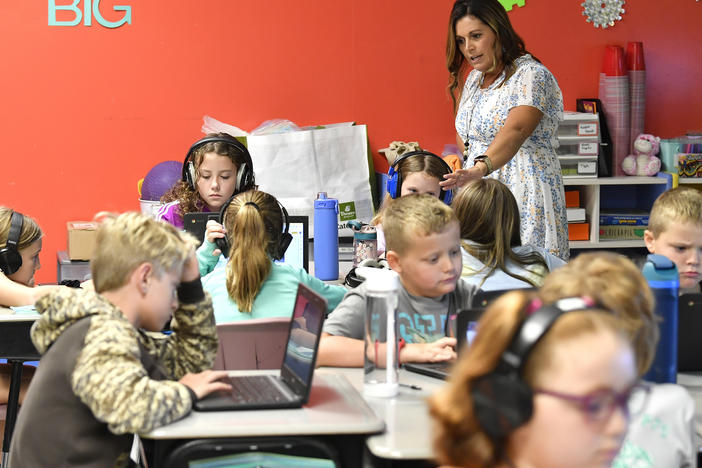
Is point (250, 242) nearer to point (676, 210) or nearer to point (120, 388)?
point (120, 388)

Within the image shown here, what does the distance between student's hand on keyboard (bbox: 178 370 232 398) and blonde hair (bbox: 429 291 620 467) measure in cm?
72

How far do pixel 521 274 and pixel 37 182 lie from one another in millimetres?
2939

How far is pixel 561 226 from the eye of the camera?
11.2 feet

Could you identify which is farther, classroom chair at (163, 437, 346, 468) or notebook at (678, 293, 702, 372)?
notebook at (678, 293, 702, 372)

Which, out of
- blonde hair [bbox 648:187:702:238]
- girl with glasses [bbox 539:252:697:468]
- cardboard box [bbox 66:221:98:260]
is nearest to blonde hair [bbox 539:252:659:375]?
girl with glasses [bbox 539:252:697:468]

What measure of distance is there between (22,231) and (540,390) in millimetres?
2222

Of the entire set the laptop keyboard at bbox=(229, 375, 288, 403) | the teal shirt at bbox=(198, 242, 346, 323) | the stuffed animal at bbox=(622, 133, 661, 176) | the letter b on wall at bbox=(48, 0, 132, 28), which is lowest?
the laptop keyboard at bbox=(229, 375, 288, 403)

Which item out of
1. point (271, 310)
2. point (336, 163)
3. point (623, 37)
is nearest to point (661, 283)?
point (271, 310)

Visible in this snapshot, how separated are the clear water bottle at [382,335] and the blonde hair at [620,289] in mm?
412

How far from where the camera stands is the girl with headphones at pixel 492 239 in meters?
2.53

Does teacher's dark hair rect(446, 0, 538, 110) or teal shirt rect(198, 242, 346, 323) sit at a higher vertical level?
teacher's dark hair rect(446, 0, 538, 110)

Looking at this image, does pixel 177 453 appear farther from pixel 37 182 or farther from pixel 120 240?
pixel 37 182

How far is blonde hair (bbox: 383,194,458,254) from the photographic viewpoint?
7.17ft

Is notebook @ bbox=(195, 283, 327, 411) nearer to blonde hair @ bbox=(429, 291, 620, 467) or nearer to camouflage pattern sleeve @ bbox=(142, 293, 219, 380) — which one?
camouflage pattern sleeve @ bbox=(142, 293, 219, 380)
